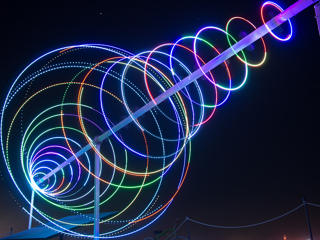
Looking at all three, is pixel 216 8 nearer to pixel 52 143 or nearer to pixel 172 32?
pixel 172 32

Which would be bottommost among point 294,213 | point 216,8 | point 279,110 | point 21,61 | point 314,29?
point 294,213

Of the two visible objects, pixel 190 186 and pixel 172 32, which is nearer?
pixel 172 32

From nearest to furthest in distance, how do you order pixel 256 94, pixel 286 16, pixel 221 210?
pixel 286 16, pixel 256 94, pixel 221 210

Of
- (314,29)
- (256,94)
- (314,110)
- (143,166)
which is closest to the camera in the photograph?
(314,29)

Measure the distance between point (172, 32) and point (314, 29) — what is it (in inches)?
123

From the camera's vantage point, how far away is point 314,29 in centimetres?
626

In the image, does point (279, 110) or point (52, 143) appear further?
point (52, 143)

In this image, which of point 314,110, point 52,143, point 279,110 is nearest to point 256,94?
point 279,110

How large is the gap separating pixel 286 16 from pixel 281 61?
388cm

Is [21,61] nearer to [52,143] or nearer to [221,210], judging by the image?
[52,143]

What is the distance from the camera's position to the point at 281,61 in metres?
6.80

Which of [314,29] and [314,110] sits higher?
[314,29]

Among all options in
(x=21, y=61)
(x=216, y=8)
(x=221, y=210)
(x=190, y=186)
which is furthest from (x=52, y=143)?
(x=216, y=8)

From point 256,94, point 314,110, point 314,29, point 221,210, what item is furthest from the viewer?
point 221,210
